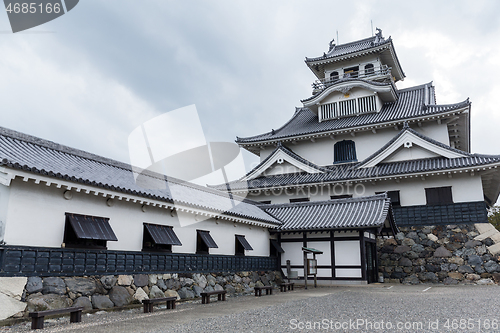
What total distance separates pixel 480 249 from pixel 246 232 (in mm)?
12777

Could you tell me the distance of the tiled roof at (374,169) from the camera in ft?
66.2

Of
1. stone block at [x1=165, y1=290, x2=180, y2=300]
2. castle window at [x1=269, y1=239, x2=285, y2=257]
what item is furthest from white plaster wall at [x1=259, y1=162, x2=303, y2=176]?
stone block at [x1=165, y1=290, x2=180, y2=300]

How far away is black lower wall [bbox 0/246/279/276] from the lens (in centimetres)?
842

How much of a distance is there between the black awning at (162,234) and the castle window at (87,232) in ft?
5.28

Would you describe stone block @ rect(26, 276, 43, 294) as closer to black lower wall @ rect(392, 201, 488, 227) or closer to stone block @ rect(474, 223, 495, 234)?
black lower wall @ rect(392, 201, 488, 227)

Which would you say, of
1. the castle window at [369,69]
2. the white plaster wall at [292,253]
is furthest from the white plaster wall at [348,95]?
the white plaster wall at [292,253]

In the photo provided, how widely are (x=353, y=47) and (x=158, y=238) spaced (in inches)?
1104

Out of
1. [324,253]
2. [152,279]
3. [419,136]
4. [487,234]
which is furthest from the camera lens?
[419,136]

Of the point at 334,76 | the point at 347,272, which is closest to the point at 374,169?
the point at 347,272

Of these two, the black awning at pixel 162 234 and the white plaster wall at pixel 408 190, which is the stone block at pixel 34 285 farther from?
the white plaster wall at pixel 408 190

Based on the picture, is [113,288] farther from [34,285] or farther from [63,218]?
[63,218]

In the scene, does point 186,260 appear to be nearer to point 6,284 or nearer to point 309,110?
point 6,284

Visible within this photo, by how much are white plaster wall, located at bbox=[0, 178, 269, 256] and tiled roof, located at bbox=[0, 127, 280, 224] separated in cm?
54

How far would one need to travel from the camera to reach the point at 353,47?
3369 cm
